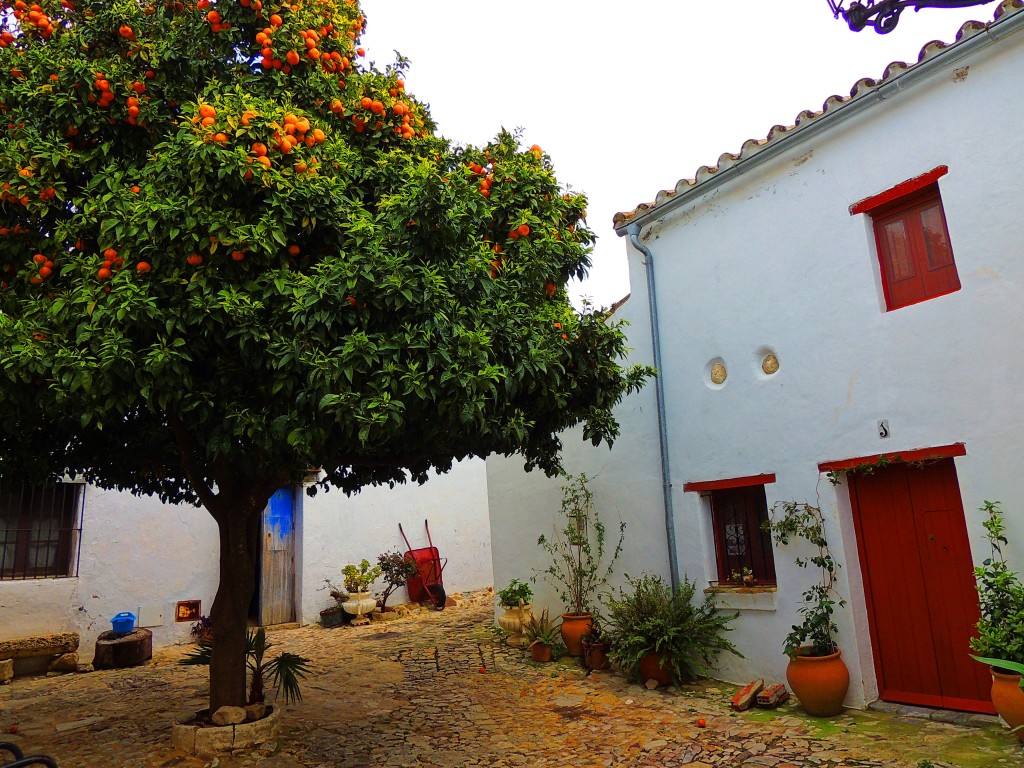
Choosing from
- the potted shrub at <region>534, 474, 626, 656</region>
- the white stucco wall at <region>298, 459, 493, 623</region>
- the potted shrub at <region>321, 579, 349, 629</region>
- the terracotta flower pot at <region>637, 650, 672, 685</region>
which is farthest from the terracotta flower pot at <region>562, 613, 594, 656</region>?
the white stucco wall at <region>298, 459, 493, 623</region>

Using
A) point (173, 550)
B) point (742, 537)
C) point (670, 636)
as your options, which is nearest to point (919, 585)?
point (742, 537)

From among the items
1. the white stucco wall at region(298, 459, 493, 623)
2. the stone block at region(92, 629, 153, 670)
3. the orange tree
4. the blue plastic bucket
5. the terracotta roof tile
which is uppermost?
the terracotta roof tile

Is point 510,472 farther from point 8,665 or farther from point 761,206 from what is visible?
point 8,665

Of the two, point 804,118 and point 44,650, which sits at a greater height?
point 804,118

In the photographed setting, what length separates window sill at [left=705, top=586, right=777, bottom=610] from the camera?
6785mm

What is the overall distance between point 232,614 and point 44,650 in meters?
5.23

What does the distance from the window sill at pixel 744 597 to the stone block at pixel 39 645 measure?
27.4 feet

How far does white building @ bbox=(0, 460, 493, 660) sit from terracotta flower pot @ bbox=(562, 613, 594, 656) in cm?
578

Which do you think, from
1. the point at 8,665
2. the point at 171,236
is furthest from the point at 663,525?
the point at 8,665

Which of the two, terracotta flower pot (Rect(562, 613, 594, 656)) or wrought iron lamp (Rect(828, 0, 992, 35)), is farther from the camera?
terracotta flower pot (Rect(562, 613, 594, 656))

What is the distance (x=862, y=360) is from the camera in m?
6.31

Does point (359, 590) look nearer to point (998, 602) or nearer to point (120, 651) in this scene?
point (120, 651)

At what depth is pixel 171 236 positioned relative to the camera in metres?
4.28

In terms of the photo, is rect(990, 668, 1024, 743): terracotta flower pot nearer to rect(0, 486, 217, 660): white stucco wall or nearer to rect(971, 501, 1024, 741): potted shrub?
rect(971, 501, 1024, 741): potted shrub
